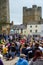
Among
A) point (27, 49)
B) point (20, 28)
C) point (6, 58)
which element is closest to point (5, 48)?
point (6, 58)

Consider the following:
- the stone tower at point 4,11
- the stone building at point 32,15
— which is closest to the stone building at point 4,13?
the stone tower at point 4,11

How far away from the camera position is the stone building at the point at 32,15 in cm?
13359

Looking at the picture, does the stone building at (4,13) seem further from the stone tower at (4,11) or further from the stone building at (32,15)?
the stone building at (32,15)

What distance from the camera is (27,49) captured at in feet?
61.9

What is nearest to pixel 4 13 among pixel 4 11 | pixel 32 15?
pixel 4 11

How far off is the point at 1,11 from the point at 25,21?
72.3 m

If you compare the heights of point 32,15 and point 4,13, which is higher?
point 4,13

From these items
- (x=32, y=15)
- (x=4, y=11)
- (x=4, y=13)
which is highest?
(x=4, y=11)

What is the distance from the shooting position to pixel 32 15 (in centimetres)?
13812

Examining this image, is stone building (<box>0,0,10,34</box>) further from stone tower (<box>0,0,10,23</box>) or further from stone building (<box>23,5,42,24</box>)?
stone building (<box>23,5,42,24</box>)

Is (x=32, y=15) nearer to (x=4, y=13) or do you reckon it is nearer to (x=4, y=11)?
(x=4, y=11)

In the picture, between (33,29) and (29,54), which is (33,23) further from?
(29,54)

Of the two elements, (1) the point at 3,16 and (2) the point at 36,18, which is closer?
(1) the point at 3,16

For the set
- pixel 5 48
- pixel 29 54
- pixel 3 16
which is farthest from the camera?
pixel 3 16
